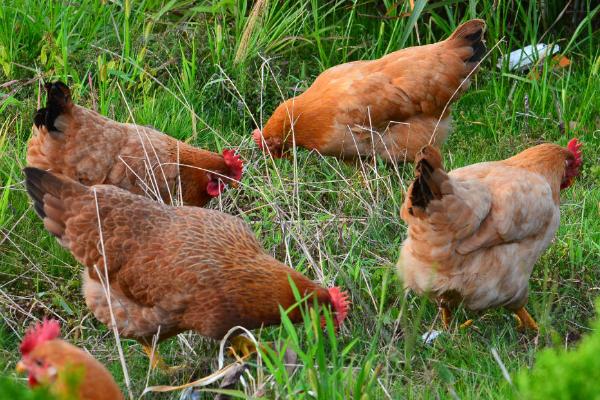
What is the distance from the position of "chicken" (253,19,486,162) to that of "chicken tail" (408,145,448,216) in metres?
1.72

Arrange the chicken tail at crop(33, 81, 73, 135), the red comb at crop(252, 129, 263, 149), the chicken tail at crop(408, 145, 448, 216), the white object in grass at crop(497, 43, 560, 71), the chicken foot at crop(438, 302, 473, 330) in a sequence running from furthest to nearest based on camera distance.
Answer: the white object in grass at crop(497, 43, 560, 71), the red comb at crop(252, 129, 263, 149), the chicken tail at crop(33, 81, 73, 135), the chicken foot at crop(438, 302, 473, 330), the chicken tail at crop(408, 145, 448, 216)

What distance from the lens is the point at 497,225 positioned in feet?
13.7

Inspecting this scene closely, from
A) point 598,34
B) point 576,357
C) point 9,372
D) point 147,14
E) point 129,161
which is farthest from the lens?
point 598,34

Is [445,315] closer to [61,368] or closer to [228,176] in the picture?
[228,176]

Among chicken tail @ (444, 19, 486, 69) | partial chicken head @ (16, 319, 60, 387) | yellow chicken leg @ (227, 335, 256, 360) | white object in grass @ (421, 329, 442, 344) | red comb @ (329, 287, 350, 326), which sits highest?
partial chicken head @ (16, 319, 60, 387)

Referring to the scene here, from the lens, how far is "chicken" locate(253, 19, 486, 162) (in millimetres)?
5770

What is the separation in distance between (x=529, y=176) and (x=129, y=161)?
6.73 ft

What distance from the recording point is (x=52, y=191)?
3973 millimetres

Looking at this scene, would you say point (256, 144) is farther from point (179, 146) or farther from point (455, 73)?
point (455, 73)

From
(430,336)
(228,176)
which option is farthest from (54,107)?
(430,336)

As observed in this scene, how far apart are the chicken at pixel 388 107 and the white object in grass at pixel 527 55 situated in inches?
32.4

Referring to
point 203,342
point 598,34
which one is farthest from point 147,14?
point 598,34

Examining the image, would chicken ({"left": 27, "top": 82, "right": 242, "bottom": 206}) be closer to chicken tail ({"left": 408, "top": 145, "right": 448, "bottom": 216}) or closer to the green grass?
the green grass

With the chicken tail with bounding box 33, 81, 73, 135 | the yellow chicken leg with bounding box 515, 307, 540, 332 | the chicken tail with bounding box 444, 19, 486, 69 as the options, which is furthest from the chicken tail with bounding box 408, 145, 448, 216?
the chicken tail with bounding box 444, 19, 486, 69
